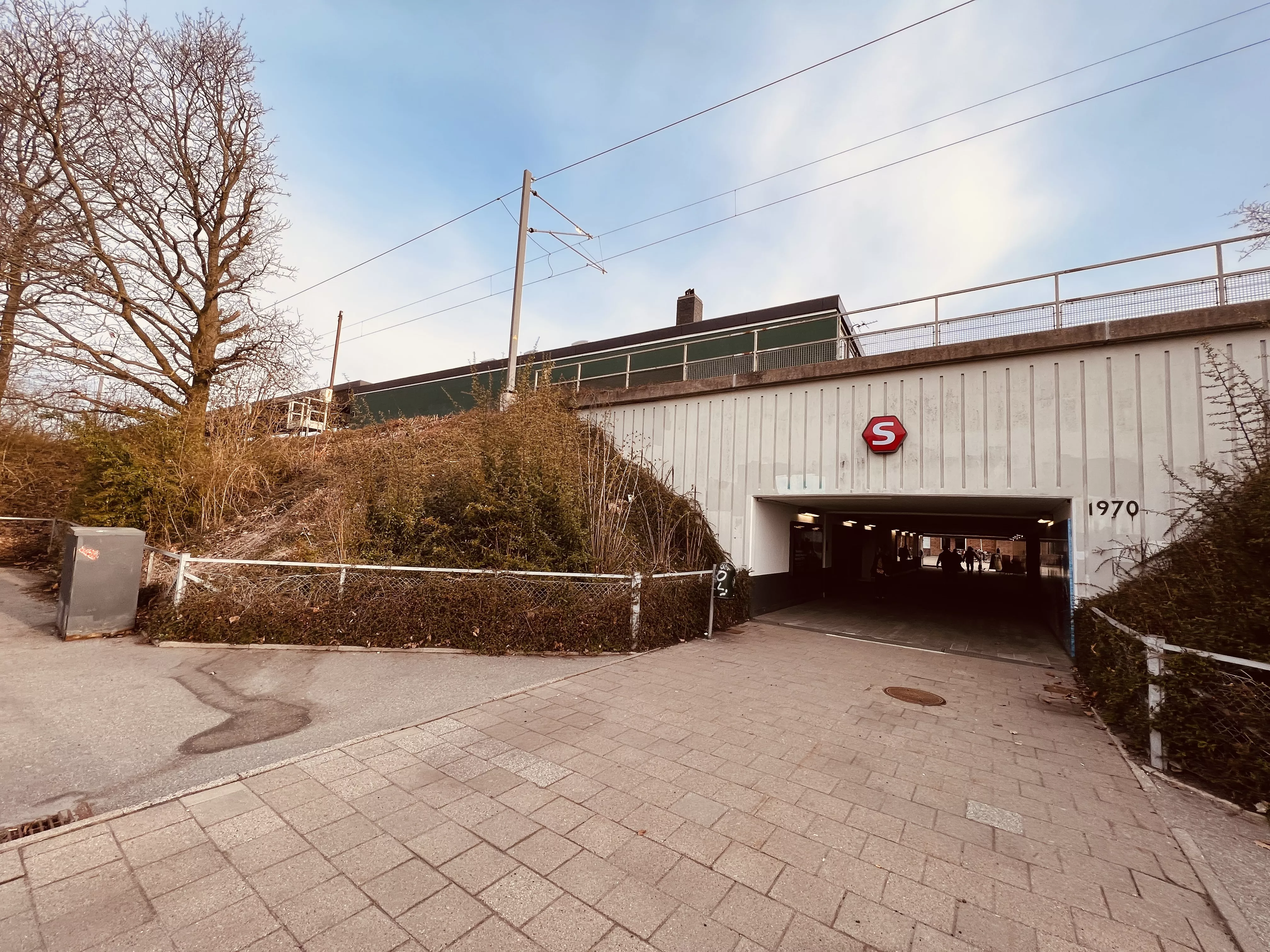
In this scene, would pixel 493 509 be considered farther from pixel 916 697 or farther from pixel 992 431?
pixel 992 431

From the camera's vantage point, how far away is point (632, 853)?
8.64 feet

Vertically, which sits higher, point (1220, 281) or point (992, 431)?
point (1220, 281)

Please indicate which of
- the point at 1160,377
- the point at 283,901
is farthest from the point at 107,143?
the point at 1160,377

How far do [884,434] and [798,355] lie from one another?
3.01 metres

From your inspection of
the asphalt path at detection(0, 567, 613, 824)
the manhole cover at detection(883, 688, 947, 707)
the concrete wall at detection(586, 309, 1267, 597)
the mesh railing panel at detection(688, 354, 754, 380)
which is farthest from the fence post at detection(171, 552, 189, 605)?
the mesh railing panel at detection(688, 354, 754, 380)

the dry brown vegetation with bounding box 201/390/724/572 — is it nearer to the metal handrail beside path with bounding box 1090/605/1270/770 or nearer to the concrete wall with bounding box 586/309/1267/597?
→ the concrete wall with bounding box 586/309/1267/597

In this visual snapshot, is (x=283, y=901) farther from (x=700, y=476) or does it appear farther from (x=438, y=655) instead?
(x=700, y=476)

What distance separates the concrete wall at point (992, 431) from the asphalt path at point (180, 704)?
17.0 ft

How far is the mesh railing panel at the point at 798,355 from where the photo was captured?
9.97 meters

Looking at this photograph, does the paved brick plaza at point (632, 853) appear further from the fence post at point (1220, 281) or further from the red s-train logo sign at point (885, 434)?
the fence post at point (1220, 281)

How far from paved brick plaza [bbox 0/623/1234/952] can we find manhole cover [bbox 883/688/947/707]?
1.10m

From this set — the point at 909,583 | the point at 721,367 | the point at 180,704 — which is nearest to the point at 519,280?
the point at 721,367

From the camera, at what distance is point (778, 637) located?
8.55m

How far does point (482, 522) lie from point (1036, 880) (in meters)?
6.73
